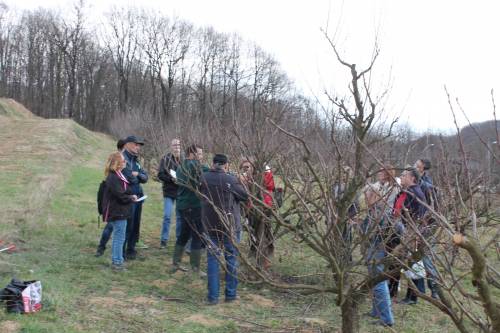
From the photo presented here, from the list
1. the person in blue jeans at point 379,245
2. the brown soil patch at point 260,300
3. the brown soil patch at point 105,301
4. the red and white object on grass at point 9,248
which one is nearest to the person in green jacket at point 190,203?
the brown soil patch at point 260,300

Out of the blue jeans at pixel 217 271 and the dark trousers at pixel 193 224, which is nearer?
the blue jeans at pixel 217 271

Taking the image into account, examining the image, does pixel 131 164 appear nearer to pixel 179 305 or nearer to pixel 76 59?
pixel 179 305

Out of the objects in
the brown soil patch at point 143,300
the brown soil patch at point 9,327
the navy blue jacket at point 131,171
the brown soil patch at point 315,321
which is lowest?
the brown soil patch at point 315,321

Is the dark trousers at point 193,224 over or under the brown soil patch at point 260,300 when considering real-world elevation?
over

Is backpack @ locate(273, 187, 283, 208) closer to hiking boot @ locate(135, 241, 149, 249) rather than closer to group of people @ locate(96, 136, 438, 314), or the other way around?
group of people @ locate(96, 136, 438, 314)

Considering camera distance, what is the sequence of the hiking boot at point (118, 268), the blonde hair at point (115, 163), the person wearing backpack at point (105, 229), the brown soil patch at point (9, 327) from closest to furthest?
the brown soil patch at point (9, 327)
the blonde hair at point (115, 163)
the hiking boot at point (118, 268)
the person wearing backpack at point (105, 229)

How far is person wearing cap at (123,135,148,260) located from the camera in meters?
6.72

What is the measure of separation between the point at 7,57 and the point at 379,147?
5600 cm

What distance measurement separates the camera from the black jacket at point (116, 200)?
20.5 ft

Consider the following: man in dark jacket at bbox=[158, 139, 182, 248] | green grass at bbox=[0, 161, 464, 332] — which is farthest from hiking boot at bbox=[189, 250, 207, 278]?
man in dark jacket at bbox=[158, 139, 182, 248]

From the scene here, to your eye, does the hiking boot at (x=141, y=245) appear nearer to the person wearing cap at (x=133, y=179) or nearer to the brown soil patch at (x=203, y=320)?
the person wearing cap at (x=133, y=179)

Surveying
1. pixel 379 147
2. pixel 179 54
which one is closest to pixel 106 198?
pixel 379 147

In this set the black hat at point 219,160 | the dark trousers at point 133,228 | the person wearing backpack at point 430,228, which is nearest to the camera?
the person wearing backpack at point 430,228

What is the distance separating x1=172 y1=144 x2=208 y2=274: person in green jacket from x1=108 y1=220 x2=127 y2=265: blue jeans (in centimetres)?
75
